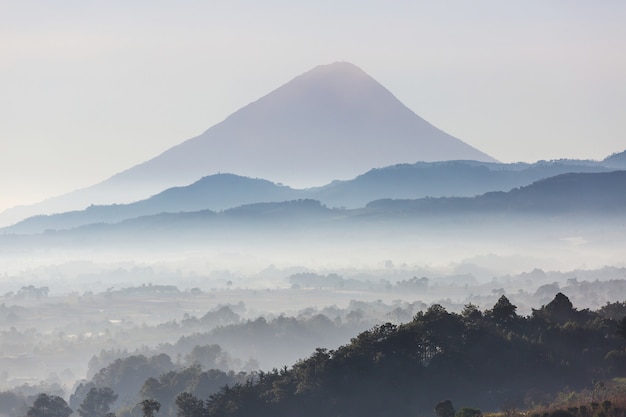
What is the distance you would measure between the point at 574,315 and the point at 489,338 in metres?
10.3

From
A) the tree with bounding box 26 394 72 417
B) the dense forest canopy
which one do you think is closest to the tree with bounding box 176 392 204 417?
the dense forest canopy

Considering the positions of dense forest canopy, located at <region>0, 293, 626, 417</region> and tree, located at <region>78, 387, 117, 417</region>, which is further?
tree, located at <region>78, 387, 117, 417</region>

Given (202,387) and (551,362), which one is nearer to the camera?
(551,362)

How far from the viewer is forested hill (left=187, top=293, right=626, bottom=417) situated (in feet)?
264

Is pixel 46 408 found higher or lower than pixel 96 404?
higher

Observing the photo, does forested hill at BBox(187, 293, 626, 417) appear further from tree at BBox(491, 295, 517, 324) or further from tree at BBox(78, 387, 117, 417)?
tree at BBox(78, 387, 117, 417)

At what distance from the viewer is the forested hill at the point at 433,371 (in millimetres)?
80438

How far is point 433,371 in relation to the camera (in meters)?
83.6

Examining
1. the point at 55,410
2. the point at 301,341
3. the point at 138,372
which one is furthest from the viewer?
the point at 301,341

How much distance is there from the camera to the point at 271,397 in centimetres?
8281

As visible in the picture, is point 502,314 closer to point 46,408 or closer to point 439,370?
point 439,370

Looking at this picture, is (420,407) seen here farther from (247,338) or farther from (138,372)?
(247,338)

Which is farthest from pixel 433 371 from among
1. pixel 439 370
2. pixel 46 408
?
pixel 46 408

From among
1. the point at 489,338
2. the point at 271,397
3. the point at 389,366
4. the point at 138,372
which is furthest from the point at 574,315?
the point at 138,372
